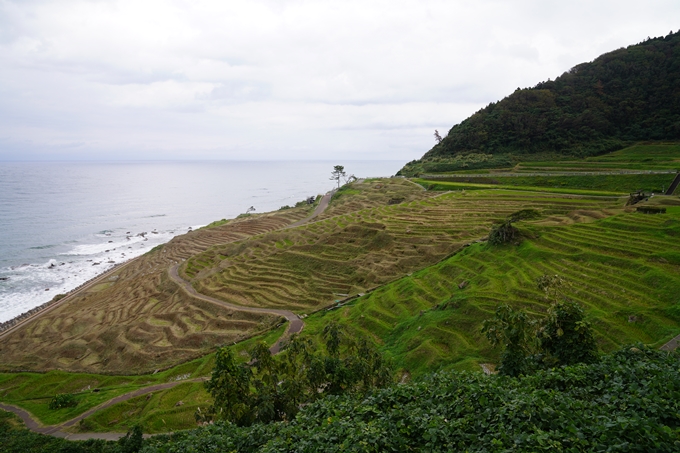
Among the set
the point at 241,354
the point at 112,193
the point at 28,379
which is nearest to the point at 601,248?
the point at 241,354

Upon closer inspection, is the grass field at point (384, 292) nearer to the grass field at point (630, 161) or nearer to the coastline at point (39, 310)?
the grass field at point (630, 161)

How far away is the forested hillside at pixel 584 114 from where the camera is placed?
86.5 m

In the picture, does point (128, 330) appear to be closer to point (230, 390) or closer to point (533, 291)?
point (230, 390)

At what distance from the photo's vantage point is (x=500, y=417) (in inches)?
335

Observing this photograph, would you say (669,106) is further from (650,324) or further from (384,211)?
(650,324)

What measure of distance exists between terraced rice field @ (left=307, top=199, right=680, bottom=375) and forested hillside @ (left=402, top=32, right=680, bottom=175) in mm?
58247

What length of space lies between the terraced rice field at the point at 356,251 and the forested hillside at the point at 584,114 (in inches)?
1576

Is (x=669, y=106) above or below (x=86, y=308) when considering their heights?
above

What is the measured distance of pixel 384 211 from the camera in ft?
190

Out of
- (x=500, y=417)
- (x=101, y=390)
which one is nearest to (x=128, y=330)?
(x=101, y=390)

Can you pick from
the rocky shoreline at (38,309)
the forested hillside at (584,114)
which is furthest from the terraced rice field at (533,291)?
the forested hillside at (584,114)

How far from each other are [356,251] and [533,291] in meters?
24.0

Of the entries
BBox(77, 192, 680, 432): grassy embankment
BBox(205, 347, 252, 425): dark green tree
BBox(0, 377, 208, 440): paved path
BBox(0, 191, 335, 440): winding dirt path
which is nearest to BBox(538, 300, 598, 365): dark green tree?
BBox(77, 192, 680, 432): grassy embankment

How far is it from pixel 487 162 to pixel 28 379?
8712 cm
